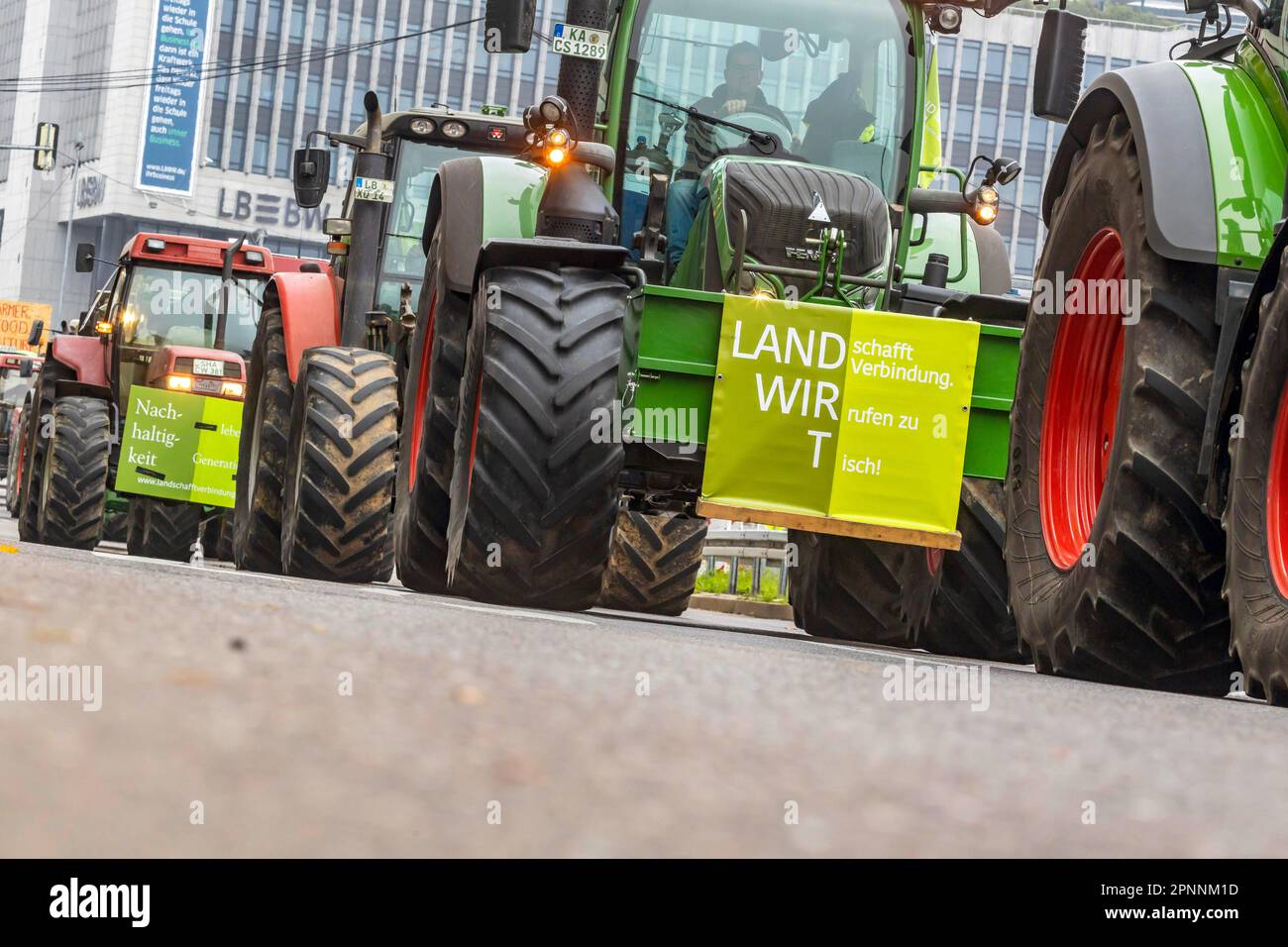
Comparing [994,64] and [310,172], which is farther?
[994,64]

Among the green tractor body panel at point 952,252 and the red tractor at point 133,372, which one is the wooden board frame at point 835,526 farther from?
the red tractor at point 133,372

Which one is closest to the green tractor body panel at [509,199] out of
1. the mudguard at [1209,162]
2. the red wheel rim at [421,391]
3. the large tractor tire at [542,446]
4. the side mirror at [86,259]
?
the red wheel rim at [421,391]

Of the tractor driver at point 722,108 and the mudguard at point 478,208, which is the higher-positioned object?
the tractor driver at point 722,108

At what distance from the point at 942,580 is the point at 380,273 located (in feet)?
18.0

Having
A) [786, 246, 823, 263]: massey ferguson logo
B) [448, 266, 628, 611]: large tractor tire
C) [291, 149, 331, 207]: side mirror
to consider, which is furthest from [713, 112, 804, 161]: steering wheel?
[291, 149, 331, 207]: side mirror

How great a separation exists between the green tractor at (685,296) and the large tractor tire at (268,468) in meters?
1.94

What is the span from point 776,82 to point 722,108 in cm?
26

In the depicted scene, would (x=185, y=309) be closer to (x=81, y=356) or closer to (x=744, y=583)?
(x=81, y=356)

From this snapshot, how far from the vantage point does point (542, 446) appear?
7.78 m

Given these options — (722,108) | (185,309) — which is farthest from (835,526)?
(185,309)

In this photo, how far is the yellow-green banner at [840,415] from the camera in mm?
7672
